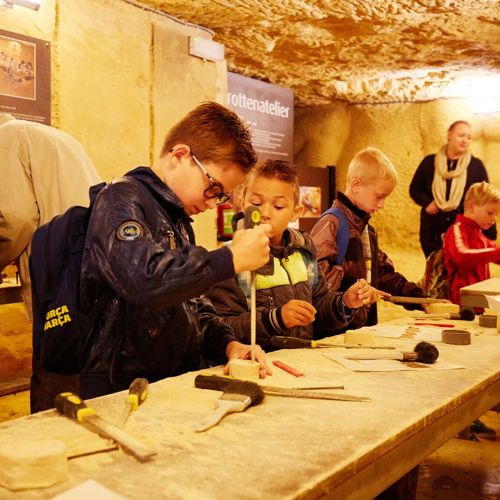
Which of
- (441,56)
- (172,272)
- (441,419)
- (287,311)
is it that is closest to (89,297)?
(172,272)

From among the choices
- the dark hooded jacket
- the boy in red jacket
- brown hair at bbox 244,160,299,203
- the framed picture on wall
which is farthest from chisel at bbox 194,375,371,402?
the framed picture on wall

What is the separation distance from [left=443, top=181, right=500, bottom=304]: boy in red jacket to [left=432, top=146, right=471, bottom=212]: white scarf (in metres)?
2.78

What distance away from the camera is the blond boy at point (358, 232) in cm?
344

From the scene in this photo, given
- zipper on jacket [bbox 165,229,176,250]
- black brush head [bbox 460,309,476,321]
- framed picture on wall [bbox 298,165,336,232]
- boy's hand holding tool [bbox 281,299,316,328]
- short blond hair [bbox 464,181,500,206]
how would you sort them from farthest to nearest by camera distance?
framed picture on wall [bbox 298,165,336,232] < short blond hair [bbox 464,181,500,206] < black brush head [bbox 460,309,476,321] < boy's hand holding tool [bbox 281,299,316,328] < zipper on jacket [bbox 165,229,176,250]

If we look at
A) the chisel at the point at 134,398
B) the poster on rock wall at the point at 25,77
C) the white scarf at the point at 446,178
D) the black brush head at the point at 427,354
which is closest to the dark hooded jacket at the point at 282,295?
the black brush head at the point at 427,354

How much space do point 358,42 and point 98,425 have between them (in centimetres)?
557

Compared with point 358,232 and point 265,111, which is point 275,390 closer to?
point 358,232

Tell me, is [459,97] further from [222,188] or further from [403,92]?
[222,188]

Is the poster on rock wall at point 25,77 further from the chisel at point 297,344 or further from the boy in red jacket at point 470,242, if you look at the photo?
the boy in red jacket at point 470,242

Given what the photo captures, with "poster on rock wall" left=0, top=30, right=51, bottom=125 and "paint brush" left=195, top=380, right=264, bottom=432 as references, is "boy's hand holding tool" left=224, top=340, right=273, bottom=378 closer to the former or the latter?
"paint brush" left=195, top=380, right=264, bottom=432

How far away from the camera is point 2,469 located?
3.59 feet

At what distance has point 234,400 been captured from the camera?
61.1 inches

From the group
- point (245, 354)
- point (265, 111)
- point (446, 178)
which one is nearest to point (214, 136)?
point (245, 354)

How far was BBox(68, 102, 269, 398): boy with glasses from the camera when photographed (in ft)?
5.38
